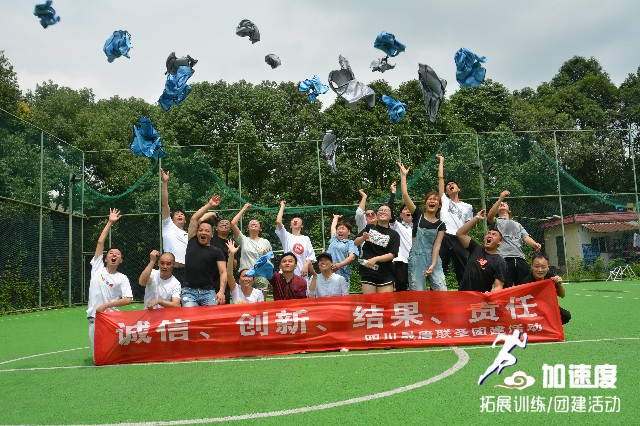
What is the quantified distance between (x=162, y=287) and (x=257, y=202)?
18.0 m

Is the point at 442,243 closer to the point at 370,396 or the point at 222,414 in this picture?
the point at 370,396

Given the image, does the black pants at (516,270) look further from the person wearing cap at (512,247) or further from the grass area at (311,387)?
the grass area at (311,387)

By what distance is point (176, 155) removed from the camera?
1972 centimetres

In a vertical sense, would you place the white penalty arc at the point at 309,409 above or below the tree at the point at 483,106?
below

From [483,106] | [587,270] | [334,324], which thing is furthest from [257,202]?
[483,106]

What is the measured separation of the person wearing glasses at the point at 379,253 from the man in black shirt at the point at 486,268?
0.85 meters

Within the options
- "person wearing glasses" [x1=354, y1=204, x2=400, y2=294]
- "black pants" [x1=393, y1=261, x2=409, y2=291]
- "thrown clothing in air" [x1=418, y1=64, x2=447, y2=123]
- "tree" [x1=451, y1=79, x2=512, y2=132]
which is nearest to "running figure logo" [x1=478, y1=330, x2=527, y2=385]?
"person wearing glasses" [x1=354, y1=204, x2=400, y2=294]

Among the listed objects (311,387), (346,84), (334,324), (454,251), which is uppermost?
(346,84)

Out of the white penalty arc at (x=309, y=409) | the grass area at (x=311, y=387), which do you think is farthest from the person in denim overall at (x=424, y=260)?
the white penalty arc at (x=309, y=409)

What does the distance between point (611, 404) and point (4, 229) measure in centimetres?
1460

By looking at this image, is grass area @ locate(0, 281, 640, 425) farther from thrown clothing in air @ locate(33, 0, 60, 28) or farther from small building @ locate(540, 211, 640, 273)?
small building @ locate(540, 211, 640, 273)

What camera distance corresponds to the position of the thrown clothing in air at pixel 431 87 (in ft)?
30.8

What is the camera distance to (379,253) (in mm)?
7359

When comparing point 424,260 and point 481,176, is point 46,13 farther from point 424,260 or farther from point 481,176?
point 481,176
